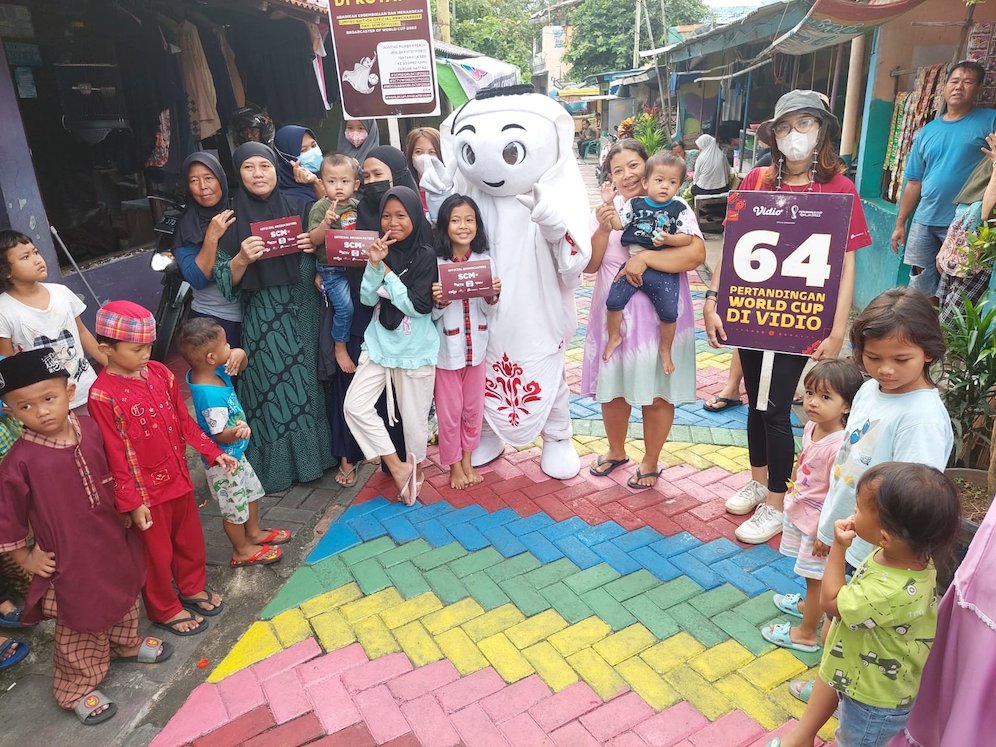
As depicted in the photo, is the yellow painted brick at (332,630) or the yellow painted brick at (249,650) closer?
the yellow painted brick at (249,650)

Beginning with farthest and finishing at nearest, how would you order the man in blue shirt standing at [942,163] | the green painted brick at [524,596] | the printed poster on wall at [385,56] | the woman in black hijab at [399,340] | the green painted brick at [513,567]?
1. the man in blue shirt standing at [942,163]
2. the printed poster on wall at [385,56]
3. the woman in black hijab at [399,340]
4. the green painted brick at [513,567]
5. the green painted brick at [524,596]

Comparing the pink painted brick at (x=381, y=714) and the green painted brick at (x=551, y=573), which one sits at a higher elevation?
the green painted brick at (x=551, y=573)

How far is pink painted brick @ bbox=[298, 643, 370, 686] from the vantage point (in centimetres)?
272

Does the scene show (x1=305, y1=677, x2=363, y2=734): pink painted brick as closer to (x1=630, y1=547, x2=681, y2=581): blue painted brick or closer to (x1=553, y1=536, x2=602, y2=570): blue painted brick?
(x1=553, y1=536, x2=602, y2=570): blue painted brick

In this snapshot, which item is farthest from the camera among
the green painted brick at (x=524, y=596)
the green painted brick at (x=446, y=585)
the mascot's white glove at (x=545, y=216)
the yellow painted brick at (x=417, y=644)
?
the mascot's white glove at (x=545, y=216)

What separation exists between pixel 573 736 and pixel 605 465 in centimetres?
189

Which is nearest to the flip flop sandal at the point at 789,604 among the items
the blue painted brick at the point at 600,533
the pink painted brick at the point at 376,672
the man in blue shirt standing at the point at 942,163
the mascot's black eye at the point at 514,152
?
the blue painted brick at the point at 600,533

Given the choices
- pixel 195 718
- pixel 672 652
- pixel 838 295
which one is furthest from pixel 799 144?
pixel 195 718

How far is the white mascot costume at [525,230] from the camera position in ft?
11.5

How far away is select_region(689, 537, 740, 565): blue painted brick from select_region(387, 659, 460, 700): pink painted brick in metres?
1.28

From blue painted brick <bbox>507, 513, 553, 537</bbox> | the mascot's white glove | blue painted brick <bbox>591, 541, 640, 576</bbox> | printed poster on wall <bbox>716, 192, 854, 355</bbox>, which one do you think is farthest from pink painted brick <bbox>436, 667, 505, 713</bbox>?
the mascot's white glove

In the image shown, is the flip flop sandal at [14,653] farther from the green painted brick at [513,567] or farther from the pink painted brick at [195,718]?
the green painted brick at [513,567]

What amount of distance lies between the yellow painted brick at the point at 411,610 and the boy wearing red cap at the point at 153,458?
76cm

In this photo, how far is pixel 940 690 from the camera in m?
1.86
